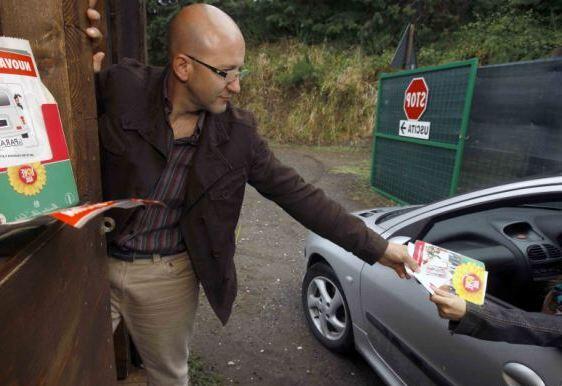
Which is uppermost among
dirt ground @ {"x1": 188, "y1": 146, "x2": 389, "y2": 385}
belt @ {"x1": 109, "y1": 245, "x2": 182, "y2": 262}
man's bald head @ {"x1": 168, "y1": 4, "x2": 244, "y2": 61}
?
man's bald head @ {"x1": 168, "y1": 4, "x2": 244, "y2": 61}

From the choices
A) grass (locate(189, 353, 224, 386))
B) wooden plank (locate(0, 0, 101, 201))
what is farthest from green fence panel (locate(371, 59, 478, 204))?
wooden plank (locate(0, 0, 101, 201))

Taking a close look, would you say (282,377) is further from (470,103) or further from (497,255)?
(470,103)

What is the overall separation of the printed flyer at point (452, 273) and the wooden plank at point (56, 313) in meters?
1.21

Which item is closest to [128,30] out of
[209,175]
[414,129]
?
[209,175]

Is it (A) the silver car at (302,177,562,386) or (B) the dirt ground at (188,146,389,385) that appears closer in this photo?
(A) the silver car at (302,177,562,386)

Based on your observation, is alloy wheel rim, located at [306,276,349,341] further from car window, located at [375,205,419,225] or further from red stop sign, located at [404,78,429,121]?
red stop sign, located at [404,78,429,121]

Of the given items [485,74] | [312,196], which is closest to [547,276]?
[312,196]

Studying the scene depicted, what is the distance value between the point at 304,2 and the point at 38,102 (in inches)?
616

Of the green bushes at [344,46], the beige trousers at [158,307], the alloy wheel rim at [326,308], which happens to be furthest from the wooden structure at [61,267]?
the green bushes at [344,46]

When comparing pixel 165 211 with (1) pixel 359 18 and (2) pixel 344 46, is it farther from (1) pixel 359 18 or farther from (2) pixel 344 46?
(1) pixel 359 18

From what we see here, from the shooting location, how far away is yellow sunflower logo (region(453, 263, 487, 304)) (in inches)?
63.2

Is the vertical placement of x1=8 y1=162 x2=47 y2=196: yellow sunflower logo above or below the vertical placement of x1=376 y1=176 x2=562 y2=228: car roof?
above

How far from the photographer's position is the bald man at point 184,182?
1631 mm

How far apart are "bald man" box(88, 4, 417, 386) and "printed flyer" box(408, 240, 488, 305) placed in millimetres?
74
